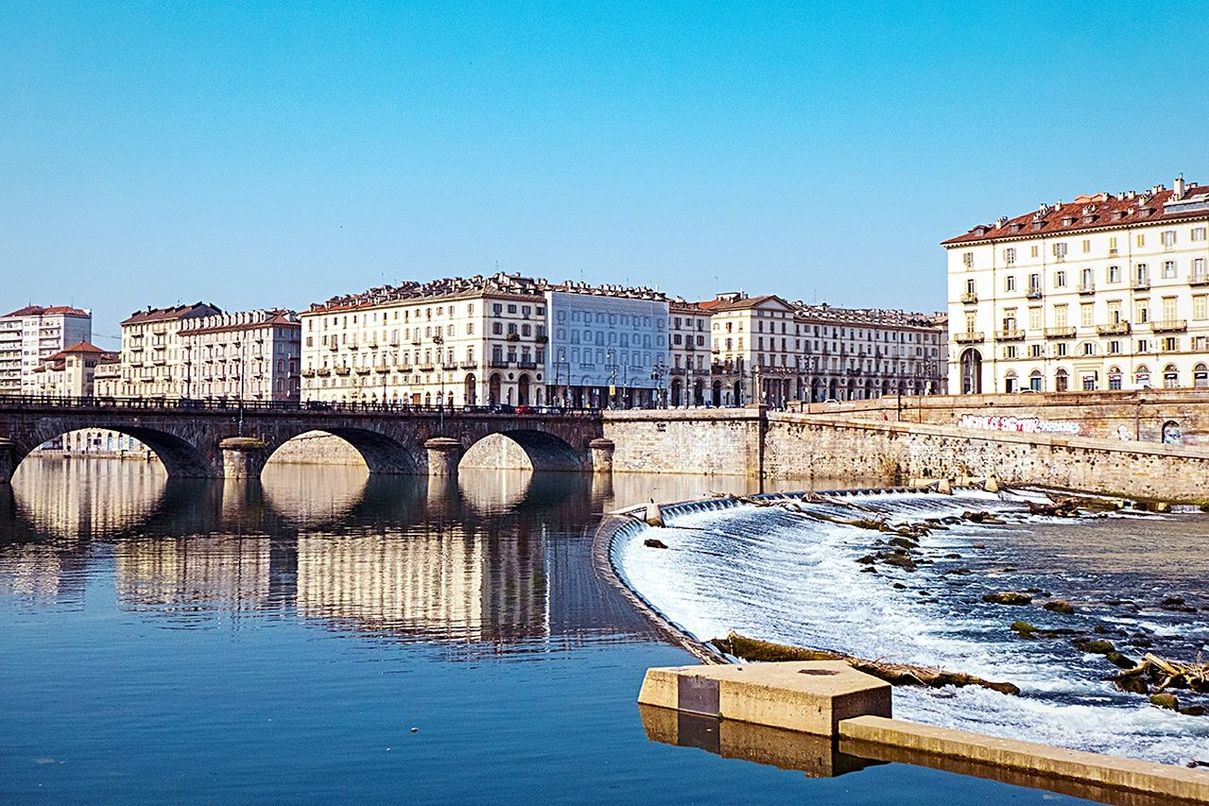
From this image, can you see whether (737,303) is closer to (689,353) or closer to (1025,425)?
(689,353)

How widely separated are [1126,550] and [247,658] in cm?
2725

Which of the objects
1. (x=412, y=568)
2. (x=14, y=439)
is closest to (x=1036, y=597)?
(x=412, y=568)

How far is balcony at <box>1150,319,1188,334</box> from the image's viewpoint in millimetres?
77312

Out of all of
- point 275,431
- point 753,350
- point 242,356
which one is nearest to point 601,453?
point 275,431

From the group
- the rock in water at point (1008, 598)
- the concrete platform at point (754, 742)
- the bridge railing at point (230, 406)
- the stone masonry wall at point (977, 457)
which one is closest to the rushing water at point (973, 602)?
the rock in water at point (1008, 598)

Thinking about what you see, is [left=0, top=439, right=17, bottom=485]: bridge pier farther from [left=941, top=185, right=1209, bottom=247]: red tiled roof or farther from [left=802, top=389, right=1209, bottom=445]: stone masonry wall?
[left=941, top=185, right=1209, bottom=247]: red tiled roof

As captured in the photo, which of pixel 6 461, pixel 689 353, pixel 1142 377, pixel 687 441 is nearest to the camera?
pixel 6 461

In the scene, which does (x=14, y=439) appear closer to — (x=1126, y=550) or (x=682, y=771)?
(x=1126, y=550)

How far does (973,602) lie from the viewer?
27.7 metres

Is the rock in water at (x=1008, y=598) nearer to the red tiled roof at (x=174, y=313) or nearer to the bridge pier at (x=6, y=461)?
the bridge pier at (x=6, y=461)

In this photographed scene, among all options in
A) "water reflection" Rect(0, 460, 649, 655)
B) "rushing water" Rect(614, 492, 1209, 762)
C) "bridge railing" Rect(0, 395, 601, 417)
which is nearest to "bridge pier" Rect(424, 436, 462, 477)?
"bridge railing" Rect(0, 395, 601, 417)

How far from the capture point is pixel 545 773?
13820 millimetres

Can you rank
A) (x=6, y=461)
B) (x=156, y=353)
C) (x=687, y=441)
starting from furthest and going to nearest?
(x=156, y=353), (x=687, y=441), (x=6, y=461)

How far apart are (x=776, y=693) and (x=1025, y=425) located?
61.9m
